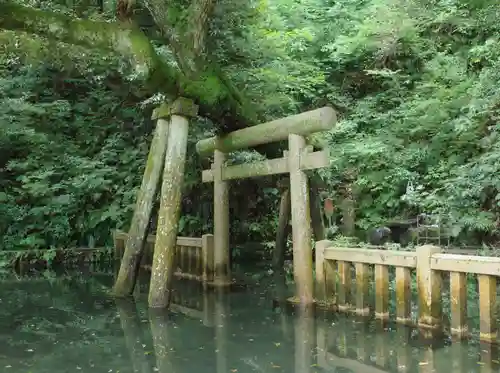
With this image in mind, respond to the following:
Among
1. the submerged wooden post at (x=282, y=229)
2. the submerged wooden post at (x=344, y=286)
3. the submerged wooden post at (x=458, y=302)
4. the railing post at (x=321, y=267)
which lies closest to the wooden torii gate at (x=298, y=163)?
the railing post at (x=321, y=267)

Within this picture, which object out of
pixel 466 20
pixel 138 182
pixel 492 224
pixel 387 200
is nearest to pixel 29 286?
pixel 138 182

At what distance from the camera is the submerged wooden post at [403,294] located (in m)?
6.50

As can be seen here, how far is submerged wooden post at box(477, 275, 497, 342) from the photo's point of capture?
5.55 m

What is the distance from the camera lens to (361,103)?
1476 centimetres

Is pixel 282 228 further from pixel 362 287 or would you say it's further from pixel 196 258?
pixel 362 287

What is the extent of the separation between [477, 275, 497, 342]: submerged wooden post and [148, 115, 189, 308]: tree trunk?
13.6 ft

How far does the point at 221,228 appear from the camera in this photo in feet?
32.2

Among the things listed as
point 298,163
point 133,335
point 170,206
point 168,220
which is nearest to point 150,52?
point 170,206

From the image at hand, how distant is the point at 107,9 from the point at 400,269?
33.1ft

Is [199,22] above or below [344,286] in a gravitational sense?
above

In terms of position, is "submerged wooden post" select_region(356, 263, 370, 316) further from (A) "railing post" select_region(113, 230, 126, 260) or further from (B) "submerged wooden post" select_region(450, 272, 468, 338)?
(A) "railing post" select_region(113, 230, 126, 260)

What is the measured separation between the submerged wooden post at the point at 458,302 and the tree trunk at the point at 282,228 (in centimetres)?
531

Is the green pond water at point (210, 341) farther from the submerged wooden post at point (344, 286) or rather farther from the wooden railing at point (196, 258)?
the wooden railing at point (196, 258)

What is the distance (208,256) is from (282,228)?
6.51 ft
